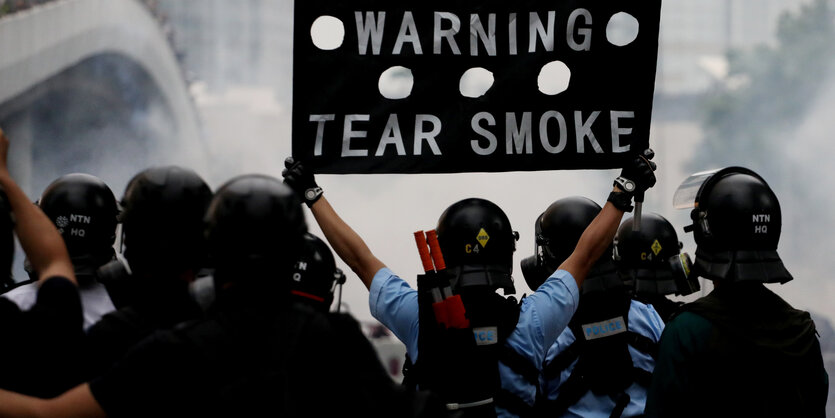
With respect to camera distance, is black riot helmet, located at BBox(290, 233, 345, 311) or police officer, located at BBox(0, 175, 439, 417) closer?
police officer, located at BBox(0, 175, 439, 417)

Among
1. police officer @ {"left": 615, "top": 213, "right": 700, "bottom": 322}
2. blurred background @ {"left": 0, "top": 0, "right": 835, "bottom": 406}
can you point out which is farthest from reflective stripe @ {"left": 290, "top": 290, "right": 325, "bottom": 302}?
blurred background @ {"left": 0, "top": 0, "right": 835, "bottom": 406}

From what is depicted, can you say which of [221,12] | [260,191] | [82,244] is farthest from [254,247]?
[221,12]

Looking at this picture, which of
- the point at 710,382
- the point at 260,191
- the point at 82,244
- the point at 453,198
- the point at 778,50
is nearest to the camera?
the point at 260,191

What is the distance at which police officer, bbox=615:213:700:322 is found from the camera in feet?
15.1

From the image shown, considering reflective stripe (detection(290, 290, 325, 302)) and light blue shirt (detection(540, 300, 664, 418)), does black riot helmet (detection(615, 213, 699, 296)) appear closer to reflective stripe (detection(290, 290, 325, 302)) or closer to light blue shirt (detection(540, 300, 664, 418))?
light blue shirt (detection(540, 300, 664, 418))

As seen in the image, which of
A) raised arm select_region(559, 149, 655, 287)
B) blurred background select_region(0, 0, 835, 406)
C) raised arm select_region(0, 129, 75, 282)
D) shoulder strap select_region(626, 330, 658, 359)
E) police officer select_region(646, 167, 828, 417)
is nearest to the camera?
raised arm select_region(0, 129, 75, 282)

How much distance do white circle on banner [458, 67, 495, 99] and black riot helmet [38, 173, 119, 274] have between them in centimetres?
131

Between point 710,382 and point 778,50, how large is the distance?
21526 millimetres

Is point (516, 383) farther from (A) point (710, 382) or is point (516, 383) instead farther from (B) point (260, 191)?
(B) point (260, 191)

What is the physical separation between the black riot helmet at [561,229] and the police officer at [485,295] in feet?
1.36

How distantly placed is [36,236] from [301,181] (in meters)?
1.16

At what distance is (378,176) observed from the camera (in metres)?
20.0

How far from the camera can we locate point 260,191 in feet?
6.40

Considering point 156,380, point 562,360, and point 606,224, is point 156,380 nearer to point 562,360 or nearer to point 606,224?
point 606,224
